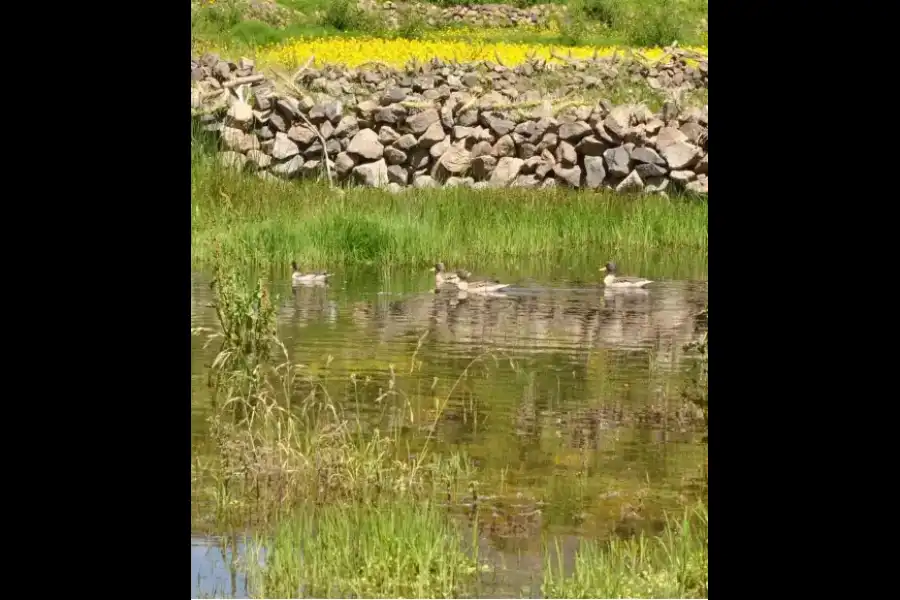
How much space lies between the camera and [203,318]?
996 centimetres

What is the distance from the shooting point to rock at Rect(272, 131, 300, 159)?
1750 centimetres

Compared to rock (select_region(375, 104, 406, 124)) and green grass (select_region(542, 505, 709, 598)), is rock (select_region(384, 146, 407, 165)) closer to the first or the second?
rock (select_region(375, 104, 406, 124))

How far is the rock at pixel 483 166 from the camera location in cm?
1806

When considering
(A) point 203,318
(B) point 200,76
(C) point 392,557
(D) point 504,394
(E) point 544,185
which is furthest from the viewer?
(B) point 200,76

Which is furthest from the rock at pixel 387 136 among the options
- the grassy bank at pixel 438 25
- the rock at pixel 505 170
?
the grassy bank at pixel 438 25

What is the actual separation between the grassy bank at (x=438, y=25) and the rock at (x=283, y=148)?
4.14m

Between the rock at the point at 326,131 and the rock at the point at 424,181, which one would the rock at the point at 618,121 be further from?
the rock at the point at 326,131

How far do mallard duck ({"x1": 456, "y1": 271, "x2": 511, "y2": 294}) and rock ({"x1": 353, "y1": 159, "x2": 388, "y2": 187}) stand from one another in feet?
20.0

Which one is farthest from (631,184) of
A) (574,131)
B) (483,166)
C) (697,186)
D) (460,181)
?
(460,181)

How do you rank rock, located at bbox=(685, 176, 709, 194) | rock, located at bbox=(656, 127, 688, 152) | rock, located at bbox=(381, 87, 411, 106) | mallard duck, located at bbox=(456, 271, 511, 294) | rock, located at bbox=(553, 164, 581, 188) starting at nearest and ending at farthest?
mallard duck, located at bbox=(456, 271, 511, 294)
rock, located at bbox=(685, 176, 709, 194)
rock, located at bbox=(656, 127, 688, 152)
rock, located at bbox=(553, 164, 581, 188)
rock, located at bbox=(381, 87, 411, 106)

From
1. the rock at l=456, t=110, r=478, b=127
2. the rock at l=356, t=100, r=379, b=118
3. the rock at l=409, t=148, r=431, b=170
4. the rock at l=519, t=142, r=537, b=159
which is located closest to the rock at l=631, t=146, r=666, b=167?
the rock at l=519, t=142, r=537, b=159
